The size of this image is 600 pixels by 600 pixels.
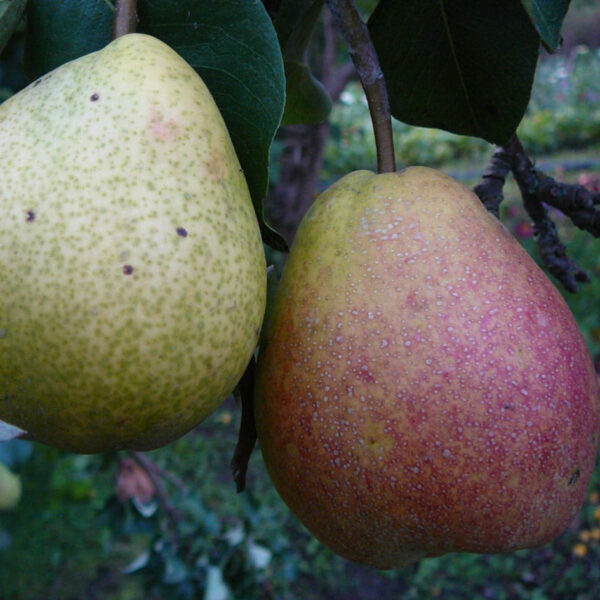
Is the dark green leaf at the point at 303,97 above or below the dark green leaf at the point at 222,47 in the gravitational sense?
below

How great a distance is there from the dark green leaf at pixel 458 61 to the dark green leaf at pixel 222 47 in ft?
0.83

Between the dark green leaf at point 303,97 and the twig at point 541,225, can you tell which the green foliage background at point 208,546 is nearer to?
the dark green leaf at point 303,97

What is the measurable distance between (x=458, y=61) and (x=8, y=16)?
0.55m

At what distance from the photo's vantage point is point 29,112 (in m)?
0.74

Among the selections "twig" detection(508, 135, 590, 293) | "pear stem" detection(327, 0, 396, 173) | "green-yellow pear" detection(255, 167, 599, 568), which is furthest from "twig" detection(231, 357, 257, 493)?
"twig" detection(508, 135, 590, 293)

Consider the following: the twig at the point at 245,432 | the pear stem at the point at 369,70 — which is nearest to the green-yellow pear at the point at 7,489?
the twig at the point at 245,432

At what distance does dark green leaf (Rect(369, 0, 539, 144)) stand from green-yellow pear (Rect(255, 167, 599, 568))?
201 mm

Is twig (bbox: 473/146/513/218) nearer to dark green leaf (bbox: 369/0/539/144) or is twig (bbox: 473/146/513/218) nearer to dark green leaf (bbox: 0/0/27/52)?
dark green leaf (bbox: 369/0/539/144)

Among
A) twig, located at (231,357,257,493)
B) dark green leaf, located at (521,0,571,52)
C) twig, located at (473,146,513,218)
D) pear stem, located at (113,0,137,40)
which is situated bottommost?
twig, located at (231,357,257,493)

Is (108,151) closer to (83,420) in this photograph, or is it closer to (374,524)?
(83,420)

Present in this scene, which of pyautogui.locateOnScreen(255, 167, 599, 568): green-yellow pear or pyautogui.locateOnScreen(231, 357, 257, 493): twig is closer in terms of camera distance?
pyautogui.locateOnScreen(255, 167, 599, 568): green-yellow pear

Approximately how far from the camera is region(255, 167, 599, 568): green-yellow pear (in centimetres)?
73

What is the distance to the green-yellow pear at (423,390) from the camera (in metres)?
0.73

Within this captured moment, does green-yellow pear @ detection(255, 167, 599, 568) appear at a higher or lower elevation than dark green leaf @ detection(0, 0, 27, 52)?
lower
